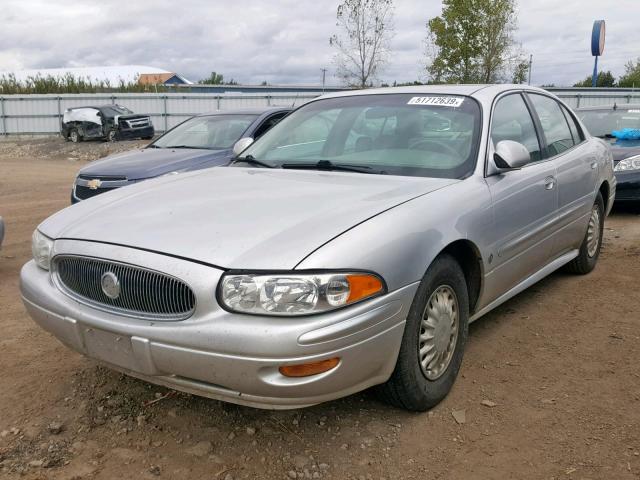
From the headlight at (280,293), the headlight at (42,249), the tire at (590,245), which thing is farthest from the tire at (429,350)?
the tire at (590,245)

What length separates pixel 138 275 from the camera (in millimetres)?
2537

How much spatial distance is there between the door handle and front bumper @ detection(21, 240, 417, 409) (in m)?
1.80

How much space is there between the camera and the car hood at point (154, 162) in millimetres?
7066

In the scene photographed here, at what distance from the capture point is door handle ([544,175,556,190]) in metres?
4.01

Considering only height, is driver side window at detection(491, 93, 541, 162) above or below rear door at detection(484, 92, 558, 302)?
above

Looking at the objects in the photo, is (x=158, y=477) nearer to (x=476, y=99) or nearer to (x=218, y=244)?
(x=218, y=244)

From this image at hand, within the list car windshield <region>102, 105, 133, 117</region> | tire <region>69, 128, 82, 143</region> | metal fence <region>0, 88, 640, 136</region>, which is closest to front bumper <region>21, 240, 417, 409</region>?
car windshield <region>102, 105, 133, 117</region>

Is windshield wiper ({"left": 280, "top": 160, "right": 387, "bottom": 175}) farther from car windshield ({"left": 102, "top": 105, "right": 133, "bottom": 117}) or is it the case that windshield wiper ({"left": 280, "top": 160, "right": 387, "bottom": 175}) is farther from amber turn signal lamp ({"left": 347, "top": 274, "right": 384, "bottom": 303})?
car windshield ({"left": 102, "top": 105, "right": 133, "bottom": 117})

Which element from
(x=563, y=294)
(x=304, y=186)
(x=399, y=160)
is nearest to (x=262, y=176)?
(x=304, y=186)

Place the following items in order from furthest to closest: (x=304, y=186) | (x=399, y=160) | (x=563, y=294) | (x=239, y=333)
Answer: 1. (x=563, y=294)
2. (x=399, y=160)
3. (x=304, y=186)
4. (x=239, y=333)

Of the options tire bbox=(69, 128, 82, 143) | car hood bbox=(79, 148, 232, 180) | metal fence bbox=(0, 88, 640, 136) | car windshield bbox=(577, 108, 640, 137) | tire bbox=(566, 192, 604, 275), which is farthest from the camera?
metal fence bbox=(0, 88, 640, 136)

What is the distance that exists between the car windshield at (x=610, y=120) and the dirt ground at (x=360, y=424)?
5.73 metres

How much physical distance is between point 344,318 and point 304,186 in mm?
1050

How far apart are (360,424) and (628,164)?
6.37m
